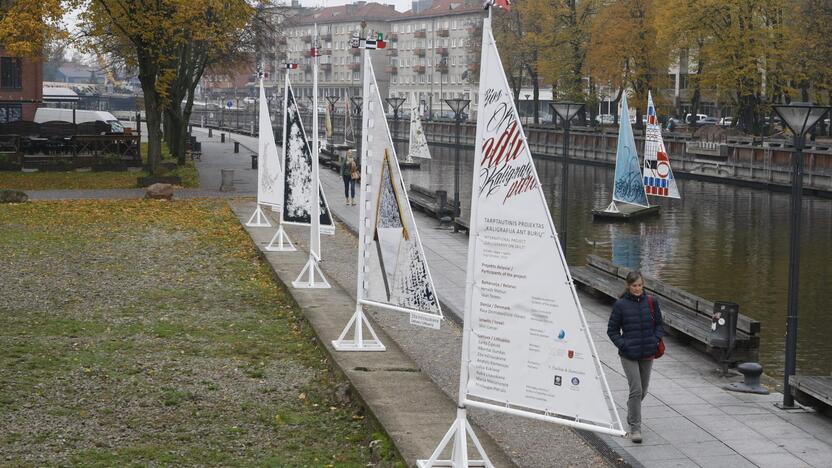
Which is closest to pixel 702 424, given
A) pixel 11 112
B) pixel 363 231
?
pixel 363 231

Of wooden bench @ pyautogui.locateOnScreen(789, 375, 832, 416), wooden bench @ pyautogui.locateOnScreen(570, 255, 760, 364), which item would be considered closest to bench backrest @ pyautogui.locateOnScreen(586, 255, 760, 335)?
wooden bench @ pyautogui.locateOnScreen(570, 255, 760, 364)

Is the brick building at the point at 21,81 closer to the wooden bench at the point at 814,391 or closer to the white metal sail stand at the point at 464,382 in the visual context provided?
the wooden bench at the point at 814,391

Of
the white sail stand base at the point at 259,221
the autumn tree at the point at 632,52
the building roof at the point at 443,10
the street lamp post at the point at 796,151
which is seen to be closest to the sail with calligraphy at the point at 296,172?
the white sail stand base at the point at 259,221

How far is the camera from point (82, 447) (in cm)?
1093

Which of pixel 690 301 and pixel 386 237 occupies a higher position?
pixel 386 237

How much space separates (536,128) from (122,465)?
256ft

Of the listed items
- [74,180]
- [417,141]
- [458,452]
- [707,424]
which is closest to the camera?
[458,452]

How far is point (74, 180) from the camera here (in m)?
44.2

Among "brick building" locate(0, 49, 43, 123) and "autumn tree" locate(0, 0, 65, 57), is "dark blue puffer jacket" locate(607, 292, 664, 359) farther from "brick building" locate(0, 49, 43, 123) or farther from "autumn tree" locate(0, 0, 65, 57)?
"brick building" locate(0, 49, 43, 123)

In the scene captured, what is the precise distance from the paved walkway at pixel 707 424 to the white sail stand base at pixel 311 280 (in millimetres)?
5294

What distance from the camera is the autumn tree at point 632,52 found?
69.9 m

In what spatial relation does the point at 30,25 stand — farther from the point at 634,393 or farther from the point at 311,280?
the point at 634,393

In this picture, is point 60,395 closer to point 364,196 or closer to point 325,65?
point 364,196

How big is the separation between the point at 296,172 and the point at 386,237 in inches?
335
